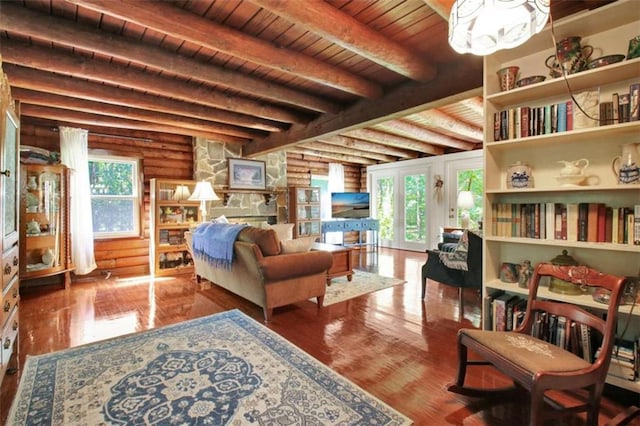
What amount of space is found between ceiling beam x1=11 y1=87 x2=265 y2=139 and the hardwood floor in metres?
2.23

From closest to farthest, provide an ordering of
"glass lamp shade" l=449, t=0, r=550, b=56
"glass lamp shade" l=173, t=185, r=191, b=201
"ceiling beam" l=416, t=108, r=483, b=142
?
"glass lamp shade" l=449, t=0, r=550, b=56
"ceiling beam" l=416, t=108, r=483, b=142
"glass lamp shade" l=173, t=185, r=191, b=201

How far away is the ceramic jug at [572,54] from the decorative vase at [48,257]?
5512 mm

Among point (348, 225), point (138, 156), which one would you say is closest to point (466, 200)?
point (348, 225)

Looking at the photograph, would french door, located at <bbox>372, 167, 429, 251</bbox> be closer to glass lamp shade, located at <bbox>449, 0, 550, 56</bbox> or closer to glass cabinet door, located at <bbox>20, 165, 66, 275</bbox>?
glass lamp shade, located at <bbox>449, 0, 550, 56</bbox>

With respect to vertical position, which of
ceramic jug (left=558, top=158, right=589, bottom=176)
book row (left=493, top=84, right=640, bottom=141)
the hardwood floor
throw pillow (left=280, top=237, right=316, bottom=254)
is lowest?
the hardwood floor

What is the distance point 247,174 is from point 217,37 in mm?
3857

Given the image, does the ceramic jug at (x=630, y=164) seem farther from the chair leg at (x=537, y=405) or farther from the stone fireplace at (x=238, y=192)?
the stone fireplace at (x=238, y=192)

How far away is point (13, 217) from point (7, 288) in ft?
1.94

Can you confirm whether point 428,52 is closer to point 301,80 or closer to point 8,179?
point 301,80

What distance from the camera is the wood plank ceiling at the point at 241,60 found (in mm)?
2006

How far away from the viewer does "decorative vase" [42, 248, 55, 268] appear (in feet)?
13.0

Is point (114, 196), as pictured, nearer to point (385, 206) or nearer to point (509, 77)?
point (509, 77)

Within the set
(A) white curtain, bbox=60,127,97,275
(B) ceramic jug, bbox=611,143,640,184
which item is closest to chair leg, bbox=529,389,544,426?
(B) ceramic jug, bbox=611,143,640,184

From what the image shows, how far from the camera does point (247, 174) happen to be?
19.5ft
